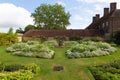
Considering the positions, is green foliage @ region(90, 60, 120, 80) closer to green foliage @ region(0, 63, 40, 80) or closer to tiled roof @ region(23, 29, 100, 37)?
green foliage @ region(0, 63, 40, 80)

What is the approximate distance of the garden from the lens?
2239 centimetres

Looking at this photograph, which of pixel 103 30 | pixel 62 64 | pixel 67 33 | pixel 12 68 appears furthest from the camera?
pixel 67 33

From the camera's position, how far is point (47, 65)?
26.6m

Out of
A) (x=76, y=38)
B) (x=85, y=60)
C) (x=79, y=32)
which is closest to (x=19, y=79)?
(x=85, y=60)

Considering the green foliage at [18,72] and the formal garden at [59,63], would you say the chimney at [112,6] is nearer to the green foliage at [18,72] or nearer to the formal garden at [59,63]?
the formal garden at [59,63]

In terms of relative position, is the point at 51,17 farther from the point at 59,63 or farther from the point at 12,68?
the point at 12,68

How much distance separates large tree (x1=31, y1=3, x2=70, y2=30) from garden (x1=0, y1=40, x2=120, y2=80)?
45115 mm

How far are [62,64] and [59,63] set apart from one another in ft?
1.93

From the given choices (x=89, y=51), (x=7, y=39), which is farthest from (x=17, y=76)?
(x=7, y=39)

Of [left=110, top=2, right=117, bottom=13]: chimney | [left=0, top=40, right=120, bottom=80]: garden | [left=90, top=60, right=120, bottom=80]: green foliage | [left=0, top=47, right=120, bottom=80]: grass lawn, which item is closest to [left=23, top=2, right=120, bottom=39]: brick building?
[left=110, top=2, right=117, bottom=13]: chimney

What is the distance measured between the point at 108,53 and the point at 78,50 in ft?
11.0

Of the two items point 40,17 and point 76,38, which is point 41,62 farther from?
point 40,17

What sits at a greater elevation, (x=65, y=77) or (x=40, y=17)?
(x=40, y=17)

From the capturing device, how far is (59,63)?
91.4 ft
